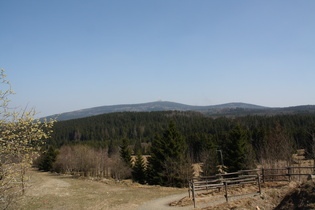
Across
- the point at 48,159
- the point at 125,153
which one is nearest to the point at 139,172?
the point at 125,153

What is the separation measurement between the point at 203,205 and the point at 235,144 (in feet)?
71.2

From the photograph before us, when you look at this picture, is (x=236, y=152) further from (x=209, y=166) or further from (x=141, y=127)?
(x=141, y=127)

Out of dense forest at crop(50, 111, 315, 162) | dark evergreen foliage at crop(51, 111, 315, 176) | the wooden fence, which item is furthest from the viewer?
dense forest at crop(50, 111, 315, 162)

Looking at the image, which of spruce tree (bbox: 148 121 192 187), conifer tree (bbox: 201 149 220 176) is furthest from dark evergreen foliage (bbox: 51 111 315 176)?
conifer tree (bbox: 201 149 220 176)

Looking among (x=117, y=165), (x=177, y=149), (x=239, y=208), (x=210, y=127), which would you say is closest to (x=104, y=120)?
(x=210, y=127)

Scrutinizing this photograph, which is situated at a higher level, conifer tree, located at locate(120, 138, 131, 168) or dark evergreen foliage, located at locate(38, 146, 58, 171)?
conifer tree, located at locate(120, 138, 131, 168)

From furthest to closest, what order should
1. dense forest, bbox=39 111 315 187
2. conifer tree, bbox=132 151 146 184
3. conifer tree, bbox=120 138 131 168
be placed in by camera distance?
conifer tree, bbox=120 138 131 168
conifer tree, bbox=132 151 146 184
dense forest, bbox=39 111 315 187

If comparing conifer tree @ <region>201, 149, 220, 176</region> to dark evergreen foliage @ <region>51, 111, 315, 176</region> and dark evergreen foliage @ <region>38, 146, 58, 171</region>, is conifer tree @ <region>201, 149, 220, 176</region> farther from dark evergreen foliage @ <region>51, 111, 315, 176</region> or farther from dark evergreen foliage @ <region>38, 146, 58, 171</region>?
dark evergreen foliage @ <region>38, 146, 58, 171</region>

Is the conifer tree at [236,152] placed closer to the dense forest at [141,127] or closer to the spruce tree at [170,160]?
the spruce tree at [170,160]

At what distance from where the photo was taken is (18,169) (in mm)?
8719

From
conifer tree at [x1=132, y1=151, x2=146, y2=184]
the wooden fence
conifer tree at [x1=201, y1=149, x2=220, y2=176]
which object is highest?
the wooden fence

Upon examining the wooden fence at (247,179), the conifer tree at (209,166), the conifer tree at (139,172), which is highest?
the wooden fence at (247,179)

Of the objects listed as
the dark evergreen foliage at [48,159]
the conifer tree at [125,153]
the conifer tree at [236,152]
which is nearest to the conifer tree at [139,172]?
the conifer tree at [125,153]

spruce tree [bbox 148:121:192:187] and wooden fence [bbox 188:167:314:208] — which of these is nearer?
wooden fence [bbox 188:167:314:208]
